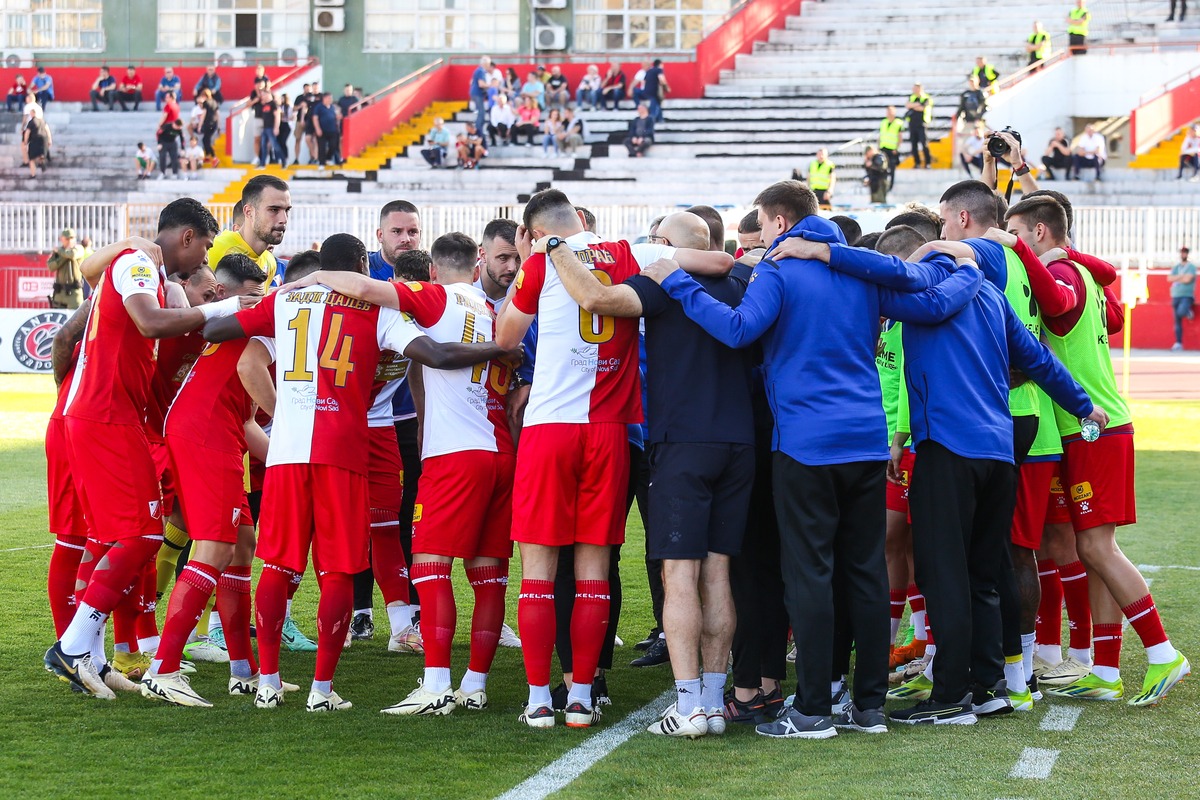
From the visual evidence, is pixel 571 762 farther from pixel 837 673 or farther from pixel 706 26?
pixel 706 26

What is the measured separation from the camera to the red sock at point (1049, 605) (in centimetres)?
639

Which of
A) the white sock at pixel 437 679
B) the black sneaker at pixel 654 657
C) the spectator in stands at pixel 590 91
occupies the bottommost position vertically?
the black sneaker at pixel 654 657

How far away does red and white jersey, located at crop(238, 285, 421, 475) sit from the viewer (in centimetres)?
550

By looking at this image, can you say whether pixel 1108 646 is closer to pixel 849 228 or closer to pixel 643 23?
pixel 849 228

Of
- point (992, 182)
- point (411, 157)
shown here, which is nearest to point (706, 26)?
point (411, 157)

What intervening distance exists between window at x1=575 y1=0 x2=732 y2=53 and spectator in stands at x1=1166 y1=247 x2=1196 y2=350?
17.7 m

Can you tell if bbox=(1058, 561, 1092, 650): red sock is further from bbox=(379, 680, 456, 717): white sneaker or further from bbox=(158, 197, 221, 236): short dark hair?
bbox=(158, 197, 221, 236): short dark hair

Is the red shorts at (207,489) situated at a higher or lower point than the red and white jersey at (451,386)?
lower

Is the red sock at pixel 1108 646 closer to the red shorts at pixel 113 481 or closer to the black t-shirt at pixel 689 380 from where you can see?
the black t-shirt at pixel 689 380

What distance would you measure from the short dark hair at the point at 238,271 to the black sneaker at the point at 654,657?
277cm

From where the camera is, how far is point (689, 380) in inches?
212

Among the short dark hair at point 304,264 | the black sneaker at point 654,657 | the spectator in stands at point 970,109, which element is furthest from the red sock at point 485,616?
the spectator in stands at point 970,109

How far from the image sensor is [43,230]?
28719 millimetres

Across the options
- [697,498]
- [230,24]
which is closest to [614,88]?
A: [230,24]
